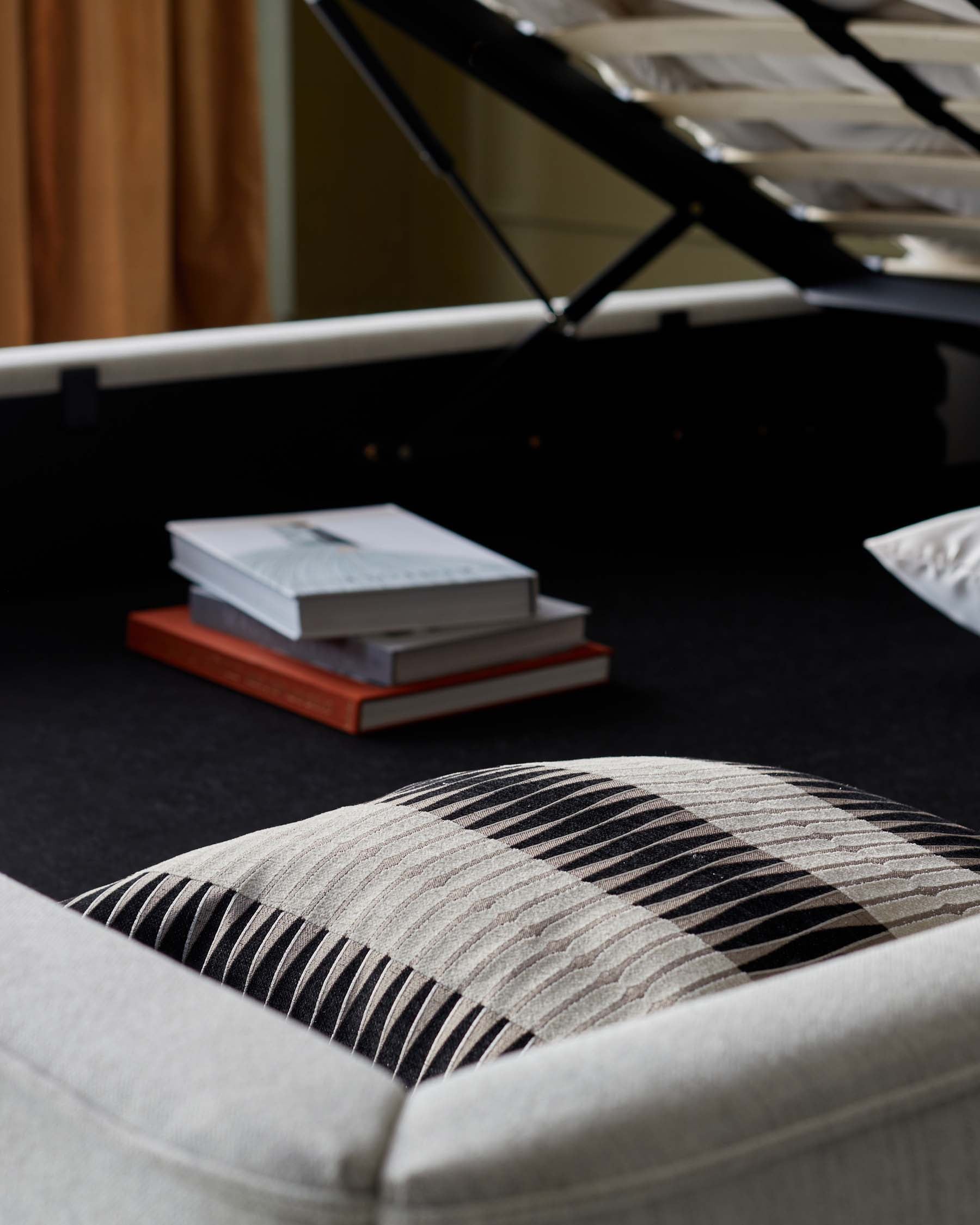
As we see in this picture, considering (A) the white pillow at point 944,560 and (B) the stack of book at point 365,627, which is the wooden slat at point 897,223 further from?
(B) the stack of book at point 365,627

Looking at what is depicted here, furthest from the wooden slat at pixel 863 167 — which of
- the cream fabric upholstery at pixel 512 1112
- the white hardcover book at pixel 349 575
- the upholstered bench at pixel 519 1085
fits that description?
the cream fabric upholstery at pixel 512 1112

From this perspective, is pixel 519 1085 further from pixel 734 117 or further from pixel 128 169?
pixel 128 169

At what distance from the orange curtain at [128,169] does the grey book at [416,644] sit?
2.55 m

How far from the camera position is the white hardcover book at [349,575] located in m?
1.16

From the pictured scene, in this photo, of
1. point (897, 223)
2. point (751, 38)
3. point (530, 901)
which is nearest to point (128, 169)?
point (897, 223)

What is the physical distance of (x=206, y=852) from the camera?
0.67 meters

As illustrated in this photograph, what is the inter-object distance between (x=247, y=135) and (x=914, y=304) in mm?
2745

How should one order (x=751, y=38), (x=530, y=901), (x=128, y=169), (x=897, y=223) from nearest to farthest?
1. (x=530, y=901)
2. (x=751, y=38)
3. (x=897, y=223)
4. (x=128, y=169)

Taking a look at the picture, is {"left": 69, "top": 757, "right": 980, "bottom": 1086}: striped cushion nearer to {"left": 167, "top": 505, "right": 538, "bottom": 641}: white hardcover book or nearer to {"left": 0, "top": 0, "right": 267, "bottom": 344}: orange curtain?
{"left": 167, "top": 505, "right": 538, "bottom": 641}: white hardcover book

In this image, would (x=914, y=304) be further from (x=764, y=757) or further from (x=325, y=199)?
(x=325, y=199)

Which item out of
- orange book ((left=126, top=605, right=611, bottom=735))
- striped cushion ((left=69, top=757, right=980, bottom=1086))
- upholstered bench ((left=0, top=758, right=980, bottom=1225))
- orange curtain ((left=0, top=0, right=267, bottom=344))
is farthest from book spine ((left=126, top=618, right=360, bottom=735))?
orange curtain ((left=0, top=0, right=267, bottom=344))

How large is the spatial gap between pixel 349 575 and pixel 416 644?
0.24 ft

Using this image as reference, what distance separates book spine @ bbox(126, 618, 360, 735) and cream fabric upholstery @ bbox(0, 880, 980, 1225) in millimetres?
729

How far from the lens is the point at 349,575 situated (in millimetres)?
1177
